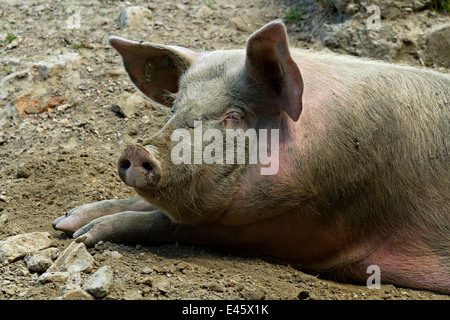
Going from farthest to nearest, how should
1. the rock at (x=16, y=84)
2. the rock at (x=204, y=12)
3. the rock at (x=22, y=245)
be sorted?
the rock at (x=204, y=12) < the rock at (x=16, y=84) < the rock at (x=22, y=245)

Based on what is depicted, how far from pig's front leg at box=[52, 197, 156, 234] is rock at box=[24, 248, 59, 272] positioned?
19.9 inches

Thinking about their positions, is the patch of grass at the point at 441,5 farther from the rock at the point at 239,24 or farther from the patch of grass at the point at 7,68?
the patch of grass at the point at 7,68

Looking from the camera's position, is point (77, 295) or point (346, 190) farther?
point (346, 190)

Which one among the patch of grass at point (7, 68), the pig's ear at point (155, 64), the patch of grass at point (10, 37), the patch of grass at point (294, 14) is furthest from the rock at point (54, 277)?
the patch of grass at point (294, 14)

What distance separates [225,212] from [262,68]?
3.29ft

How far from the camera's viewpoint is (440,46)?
709cm

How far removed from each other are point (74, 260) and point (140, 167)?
81 cm

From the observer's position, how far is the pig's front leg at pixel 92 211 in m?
5.01

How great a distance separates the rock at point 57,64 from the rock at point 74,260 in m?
3.24

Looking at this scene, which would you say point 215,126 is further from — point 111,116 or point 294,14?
point 294,14

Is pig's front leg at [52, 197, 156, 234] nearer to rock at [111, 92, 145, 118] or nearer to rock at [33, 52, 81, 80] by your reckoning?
rock at [111, 92, 145, 118]

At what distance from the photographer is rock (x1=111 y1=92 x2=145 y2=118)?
6715 mm

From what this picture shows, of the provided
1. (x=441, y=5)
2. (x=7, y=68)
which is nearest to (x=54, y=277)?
(x=7, y=68)
